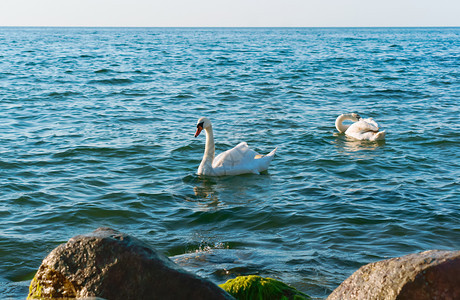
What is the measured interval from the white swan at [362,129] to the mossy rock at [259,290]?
8.86 metres

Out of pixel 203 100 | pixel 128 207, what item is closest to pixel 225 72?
pixel 203 100

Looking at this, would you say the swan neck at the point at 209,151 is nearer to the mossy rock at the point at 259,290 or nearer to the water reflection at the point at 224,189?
the water reflection at the point at 224,189

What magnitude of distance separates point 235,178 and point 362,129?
4.50 meters

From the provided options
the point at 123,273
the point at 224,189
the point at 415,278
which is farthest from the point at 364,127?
the point at 123,273

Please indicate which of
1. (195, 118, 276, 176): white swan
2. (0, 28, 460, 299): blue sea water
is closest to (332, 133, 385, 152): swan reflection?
(0, 28, 460, 299): blue sea water

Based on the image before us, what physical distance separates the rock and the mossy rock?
0.75 m

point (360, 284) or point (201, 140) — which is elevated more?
point (360, 284)

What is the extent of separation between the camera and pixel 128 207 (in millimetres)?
8961

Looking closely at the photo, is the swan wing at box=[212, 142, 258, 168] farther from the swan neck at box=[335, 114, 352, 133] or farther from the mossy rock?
the mossy rock

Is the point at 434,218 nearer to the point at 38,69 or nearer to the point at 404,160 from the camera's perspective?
the point at 404,160

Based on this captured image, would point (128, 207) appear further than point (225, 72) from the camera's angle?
No

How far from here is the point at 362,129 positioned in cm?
1408

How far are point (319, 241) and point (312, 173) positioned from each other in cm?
349

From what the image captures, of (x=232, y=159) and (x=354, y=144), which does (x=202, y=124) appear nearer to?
(x=232, y=159)
